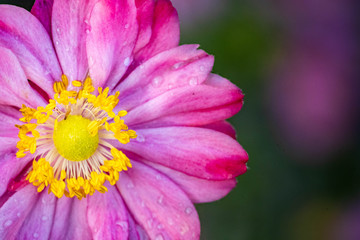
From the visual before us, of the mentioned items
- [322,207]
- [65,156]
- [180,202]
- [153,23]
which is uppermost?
[153,23]

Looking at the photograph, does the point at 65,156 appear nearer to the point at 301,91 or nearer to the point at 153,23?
the point at 153,23

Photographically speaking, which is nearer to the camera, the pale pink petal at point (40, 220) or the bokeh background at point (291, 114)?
the pale pink petal at point (40, 220)

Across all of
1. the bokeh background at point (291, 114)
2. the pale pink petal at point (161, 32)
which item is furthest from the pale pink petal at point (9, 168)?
the bokeh background at point (291, 114)

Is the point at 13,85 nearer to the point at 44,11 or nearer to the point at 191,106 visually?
the point at 44,11

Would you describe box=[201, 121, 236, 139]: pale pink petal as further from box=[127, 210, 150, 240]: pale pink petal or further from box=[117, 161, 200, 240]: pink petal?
box=[127, 210, 150, 240]: pale pink petal

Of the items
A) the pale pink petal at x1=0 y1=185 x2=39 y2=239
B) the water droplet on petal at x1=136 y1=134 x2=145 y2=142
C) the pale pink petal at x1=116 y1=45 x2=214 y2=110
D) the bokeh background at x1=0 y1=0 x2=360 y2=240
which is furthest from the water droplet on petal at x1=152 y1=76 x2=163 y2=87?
the bokeh background at x1=0 y1=0 x2=360 y2=240

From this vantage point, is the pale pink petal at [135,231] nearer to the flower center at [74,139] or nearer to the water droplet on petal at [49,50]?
the flower center at [74,139]

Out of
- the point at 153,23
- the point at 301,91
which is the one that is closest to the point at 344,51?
the point at 301,91
